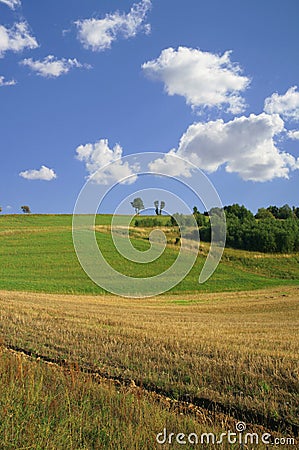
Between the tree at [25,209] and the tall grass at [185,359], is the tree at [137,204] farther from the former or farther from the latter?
the tree at [25,209]

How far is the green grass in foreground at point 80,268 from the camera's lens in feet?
144

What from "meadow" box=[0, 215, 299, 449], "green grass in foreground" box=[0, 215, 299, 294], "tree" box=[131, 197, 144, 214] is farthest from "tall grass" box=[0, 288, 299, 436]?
"green grass in foreground" box=[0, 215, 299, 294]

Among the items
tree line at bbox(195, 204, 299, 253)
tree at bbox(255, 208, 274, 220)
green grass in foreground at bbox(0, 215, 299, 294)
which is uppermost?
tree at bbox(255, 208, 274, 220)

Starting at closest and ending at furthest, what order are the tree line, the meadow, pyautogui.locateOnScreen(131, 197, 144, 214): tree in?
the meadow < pyautogui.locateOnScreen(131, 197, 144, 214): tree < the tree line

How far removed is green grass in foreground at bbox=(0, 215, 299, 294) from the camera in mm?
43781

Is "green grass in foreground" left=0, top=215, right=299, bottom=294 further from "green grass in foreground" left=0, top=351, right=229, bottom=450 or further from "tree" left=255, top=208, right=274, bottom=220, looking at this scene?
"tree" left=255, top=208, right=274, bottom=220

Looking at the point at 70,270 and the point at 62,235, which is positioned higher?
the point at 62,235

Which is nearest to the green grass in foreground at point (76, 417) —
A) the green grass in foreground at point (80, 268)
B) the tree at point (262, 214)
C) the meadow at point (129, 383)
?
the meadow at point (129, 383)

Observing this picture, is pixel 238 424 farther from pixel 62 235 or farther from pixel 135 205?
pixel 62 235

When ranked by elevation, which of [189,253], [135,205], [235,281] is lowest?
[235,281]

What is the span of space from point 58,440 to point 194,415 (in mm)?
2016

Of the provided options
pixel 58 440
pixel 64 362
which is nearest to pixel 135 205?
pixel 64 362

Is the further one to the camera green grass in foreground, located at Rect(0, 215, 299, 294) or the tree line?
the tree line

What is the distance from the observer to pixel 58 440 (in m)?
4.60
